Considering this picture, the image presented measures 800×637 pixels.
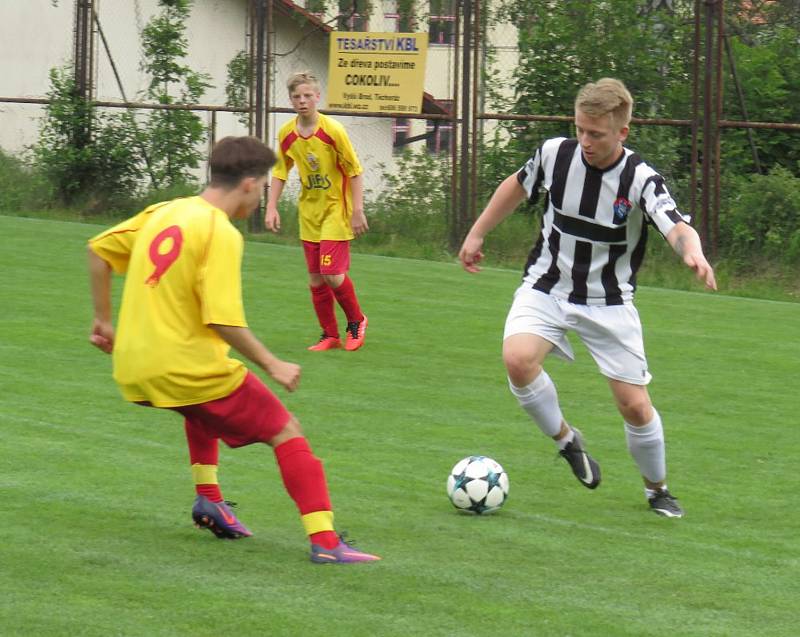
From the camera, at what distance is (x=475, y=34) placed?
1645 cm

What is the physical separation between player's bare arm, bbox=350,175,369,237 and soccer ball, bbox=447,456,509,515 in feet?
14.7

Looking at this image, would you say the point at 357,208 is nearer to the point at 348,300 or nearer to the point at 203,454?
the point at 348,300

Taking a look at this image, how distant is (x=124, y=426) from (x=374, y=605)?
10.3 feet

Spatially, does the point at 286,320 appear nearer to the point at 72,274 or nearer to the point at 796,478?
the point at 72,274

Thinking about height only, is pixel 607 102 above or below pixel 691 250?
above

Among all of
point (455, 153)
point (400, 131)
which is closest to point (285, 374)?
point (455, 153)

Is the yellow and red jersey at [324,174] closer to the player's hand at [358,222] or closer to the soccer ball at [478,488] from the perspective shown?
the player's hand at [358,222]

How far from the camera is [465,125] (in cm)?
1650

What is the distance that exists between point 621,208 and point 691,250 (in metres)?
0.54

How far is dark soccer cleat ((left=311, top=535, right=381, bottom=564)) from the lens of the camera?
504 centimetres

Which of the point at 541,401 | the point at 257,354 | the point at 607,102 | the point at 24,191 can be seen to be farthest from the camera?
the point at 24,191

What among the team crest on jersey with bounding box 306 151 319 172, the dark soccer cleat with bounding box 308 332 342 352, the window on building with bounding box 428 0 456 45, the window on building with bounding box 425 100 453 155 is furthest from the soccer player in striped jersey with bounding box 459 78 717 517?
the window on building with bounding box 428 0 456 45

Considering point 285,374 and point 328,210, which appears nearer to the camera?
point 285,374

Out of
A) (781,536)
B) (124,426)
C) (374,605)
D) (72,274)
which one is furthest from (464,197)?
(374,605)
